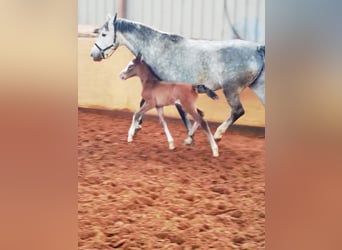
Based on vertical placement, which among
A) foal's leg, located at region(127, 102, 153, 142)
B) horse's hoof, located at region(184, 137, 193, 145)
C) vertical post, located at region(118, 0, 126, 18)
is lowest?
horse's hoof, located at region(184, 137, 193, 145)

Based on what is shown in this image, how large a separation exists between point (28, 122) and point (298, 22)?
1.42 metres

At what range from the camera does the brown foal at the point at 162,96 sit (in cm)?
231

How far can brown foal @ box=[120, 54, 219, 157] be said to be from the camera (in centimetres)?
231

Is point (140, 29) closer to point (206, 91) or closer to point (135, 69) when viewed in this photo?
point (135, 69)

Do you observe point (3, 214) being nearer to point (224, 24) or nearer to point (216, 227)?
point (216, 227)

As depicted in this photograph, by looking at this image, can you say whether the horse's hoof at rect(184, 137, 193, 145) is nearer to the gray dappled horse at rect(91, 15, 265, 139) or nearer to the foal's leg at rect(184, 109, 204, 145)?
the foal's leg at rect(184, 109, 204, 145)

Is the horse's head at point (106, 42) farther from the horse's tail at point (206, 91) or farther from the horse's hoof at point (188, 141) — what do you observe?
the horse's hoof at point (188, 141)

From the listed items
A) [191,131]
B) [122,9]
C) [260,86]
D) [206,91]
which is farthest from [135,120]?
[260,86]

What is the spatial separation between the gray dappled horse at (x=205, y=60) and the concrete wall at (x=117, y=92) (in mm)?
39

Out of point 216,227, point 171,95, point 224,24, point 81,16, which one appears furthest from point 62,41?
point 216,227

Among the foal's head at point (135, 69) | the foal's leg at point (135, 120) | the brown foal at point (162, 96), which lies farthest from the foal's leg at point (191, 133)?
the foal's head at point (135, 69)

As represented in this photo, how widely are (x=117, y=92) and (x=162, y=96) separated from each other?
0.75ft

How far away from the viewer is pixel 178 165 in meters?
2.32

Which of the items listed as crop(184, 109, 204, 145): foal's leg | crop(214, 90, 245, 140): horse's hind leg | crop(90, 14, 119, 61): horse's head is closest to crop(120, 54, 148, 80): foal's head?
crop(90, 14, 119, 61): horse's head
